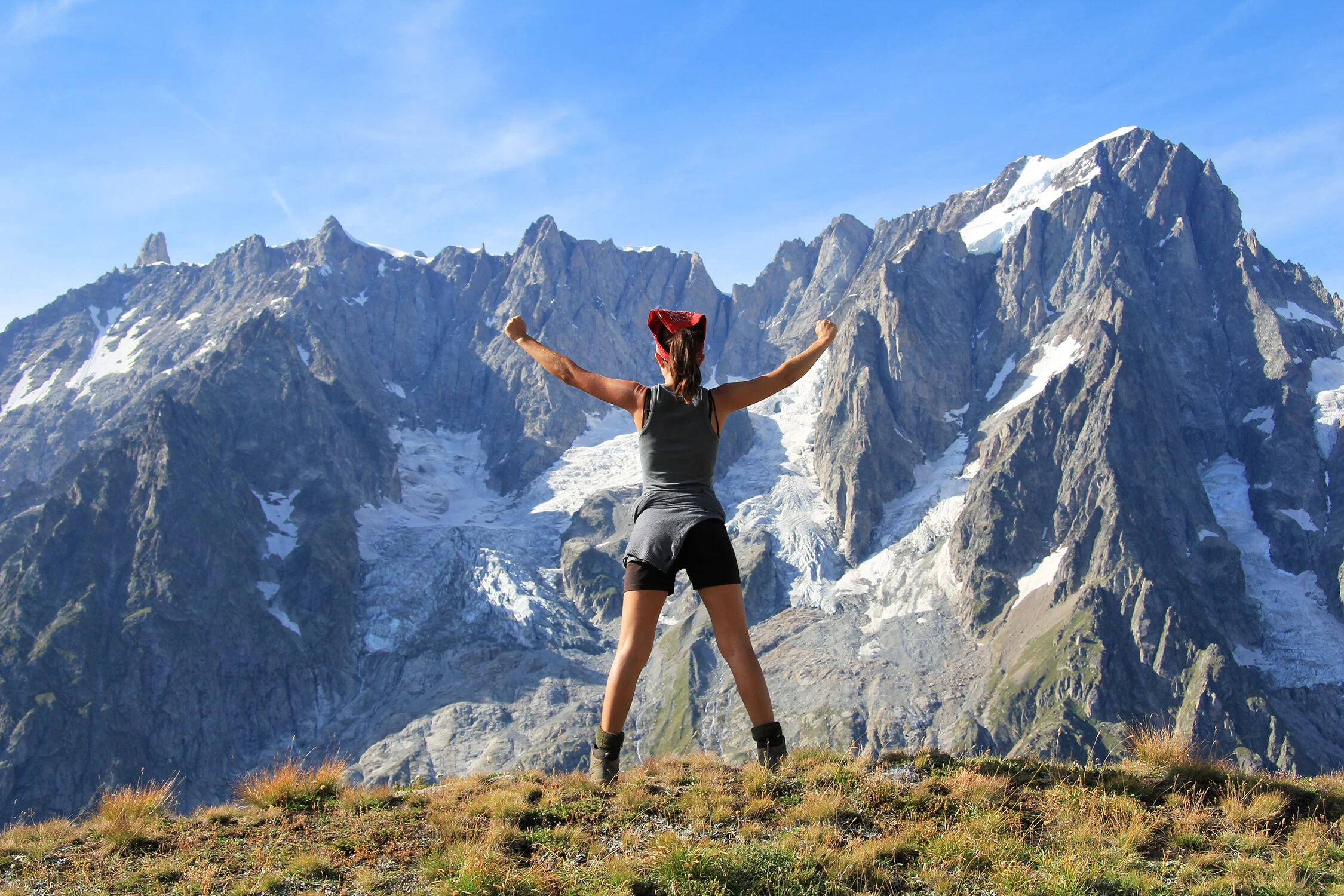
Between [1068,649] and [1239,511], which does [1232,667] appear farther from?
[1239,511]

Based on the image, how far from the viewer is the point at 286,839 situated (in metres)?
8.54

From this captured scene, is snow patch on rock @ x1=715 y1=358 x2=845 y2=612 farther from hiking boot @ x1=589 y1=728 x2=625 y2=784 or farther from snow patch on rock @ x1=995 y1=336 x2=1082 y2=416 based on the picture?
hiking boot @ x1=589 y1=728 x2=625 y2=784

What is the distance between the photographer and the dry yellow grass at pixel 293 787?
970cm

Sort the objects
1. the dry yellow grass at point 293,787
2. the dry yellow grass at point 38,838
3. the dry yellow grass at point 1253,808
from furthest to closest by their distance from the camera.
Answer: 1. the dry yellow grass at point 293,787
2. the dry yellow grass at point 38,838
3. the dry yellow grass at point 1253,808

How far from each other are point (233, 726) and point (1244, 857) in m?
157

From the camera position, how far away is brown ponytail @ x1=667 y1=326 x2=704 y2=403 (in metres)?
8.29

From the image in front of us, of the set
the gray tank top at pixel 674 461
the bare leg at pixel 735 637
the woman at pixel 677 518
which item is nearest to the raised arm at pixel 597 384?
the woman at pixel 677 518

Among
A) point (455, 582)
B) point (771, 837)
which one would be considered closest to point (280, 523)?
point (455, 582)

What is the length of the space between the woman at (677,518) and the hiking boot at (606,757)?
1 cm

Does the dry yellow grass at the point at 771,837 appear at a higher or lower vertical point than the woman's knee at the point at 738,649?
lower

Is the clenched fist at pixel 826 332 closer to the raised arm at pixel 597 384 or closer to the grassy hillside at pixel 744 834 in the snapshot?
the raised arm at pixel 597 384

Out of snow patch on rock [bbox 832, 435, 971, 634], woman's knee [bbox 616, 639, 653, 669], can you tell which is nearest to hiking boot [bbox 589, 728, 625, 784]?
woman's knee [bbox 616, 639, 653, 669]

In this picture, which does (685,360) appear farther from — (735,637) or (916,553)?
(916,553)

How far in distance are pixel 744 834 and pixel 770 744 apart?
3.93 ft
